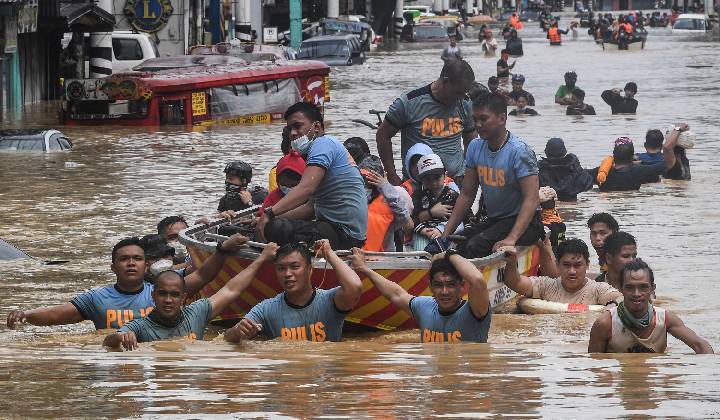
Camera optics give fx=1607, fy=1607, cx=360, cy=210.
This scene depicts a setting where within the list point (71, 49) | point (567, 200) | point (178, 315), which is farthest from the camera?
point (71, 49)

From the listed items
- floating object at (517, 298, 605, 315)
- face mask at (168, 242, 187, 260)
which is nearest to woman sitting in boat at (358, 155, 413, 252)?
floating object at (517, 298, 605, 315)

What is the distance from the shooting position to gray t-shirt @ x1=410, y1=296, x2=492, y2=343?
9.12 metres

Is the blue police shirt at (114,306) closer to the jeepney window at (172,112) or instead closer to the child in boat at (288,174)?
the child in boat at (288,174)

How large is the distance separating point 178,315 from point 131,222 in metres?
7.97

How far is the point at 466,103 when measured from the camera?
12.9 meters

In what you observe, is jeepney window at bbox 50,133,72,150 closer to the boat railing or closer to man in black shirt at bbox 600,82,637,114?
man in black shirt at bbox 600,82,637,114

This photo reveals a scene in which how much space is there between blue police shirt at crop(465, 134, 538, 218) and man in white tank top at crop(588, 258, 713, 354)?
2.21 m

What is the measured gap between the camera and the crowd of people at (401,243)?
29.7ft

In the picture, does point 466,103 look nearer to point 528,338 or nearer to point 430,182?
point 430,182

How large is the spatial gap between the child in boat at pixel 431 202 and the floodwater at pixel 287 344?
81 cm

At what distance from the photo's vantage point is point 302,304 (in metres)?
9.48

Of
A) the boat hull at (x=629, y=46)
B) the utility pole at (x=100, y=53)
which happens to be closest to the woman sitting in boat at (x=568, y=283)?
the utility pole at (x=100, y=53)

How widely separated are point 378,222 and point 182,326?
2.49m

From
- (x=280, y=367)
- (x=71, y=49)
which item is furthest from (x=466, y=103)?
(x=71, y=49)
